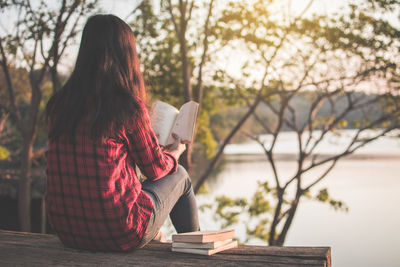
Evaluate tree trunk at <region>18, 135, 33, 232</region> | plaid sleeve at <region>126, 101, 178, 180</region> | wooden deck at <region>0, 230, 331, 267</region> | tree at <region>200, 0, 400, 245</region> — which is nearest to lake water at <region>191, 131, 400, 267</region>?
tree at <region>200, 0, 400, 245</region>

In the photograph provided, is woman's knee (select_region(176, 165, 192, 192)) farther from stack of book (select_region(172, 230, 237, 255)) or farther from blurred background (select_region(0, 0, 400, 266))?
blurred background (select_region(0, 0, 400, 266))

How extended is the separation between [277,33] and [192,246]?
13.7 feet

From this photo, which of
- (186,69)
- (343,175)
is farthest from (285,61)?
(343,175)

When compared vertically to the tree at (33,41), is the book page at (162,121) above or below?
below

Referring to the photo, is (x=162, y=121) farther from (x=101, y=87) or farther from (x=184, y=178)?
(x=101, y=87)

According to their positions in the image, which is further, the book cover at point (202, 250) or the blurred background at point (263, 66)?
the blurred background at point (263, 66)

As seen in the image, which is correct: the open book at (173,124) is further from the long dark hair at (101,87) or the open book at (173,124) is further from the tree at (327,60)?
the tree at (327,60)

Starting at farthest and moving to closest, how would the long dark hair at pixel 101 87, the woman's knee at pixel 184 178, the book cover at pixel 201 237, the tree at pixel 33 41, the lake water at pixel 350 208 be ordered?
1. the lake water at pixel 350 208
2. the tree at pixel 33 41
3. the woman's knee at pixel 184 178
4. the book cover at pixel 201 237
5. the long dark hair at pixel 101 87

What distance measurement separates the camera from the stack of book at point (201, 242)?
5.27 ft

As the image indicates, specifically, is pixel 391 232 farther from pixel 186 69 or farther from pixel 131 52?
pixel 131 52

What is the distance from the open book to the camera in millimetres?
1878

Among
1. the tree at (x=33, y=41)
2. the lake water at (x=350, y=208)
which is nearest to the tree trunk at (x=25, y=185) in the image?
the tree at (x=33, y=41)

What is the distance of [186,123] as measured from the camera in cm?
187

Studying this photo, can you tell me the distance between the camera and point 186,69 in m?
5.54
